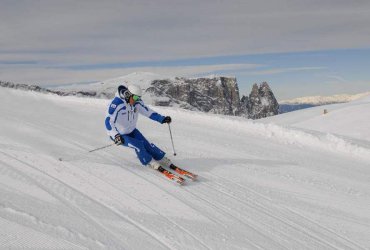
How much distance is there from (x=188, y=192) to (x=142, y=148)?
1.79 m

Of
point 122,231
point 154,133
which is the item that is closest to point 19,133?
point 154,133

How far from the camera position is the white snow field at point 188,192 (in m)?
5.11

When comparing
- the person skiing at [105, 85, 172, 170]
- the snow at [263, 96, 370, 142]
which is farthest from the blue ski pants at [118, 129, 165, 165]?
the snow at [263, 96, 370, 142]

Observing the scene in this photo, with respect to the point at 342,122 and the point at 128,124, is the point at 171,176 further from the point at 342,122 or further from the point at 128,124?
the point at 342,122

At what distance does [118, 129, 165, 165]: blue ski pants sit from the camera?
8.31m

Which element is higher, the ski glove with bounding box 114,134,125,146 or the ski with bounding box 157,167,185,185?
the ski glove with bounding box 114,134,125,146

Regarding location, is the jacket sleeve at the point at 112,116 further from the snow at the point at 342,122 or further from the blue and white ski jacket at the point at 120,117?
the snow at the point at 342,122

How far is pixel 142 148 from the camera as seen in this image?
27.6ft

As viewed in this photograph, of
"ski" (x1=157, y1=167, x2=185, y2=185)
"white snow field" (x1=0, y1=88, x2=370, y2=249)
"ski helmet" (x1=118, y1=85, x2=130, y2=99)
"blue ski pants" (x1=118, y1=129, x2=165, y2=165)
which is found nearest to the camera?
"white snow field" (x1=0, y1=88, x2=370, y2=249)

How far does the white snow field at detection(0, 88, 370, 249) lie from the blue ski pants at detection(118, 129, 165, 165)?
27 centimetres

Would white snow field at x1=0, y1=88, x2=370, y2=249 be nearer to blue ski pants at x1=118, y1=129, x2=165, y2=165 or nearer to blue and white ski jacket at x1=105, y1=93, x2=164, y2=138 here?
blue ski pants at x1=118, y1=129, x2=165, y2=165

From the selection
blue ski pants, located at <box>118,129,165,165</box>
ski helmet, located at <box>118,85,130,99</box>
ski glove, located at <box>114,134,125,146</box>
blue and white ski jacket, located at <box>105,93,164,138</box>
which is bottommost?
blue ski pants, located at <box>118,129,165,165</box>

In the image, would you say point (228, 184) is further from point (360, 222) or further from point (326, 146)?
point (326, 146)

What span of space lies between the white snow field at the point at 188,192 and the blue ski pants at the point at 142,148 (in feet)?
0.87
